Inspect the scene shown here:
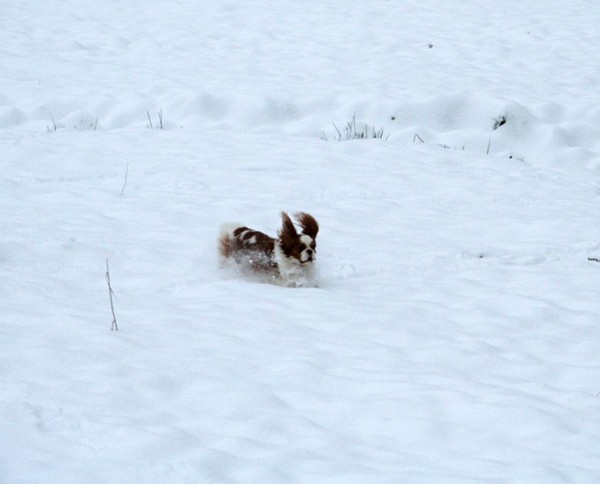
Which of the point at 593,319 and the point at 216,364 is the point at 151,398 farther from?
the point at 593,319

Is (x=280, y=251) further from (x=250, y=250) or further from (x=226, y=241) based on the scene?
(x=226, y=241)

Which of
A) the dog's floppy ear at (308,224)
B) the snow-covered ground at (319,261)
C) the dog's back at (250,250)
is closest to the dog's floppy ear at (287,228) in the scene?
the dog's floppy ear at (308,224)

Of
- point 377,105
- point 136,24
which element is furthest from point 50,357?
point 136,24

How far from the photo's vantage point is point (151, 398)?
3.68 meters

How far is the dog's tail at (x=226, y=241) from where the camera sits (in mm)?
5992

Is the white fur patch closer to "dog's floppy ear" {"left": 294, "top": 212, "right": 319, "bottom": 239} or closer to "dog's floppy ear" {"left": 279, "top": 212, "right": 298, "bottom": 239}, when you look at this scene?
"dog's floppy ear" {"left": 279, "top": 212, "right": 298, "bottom": 239}

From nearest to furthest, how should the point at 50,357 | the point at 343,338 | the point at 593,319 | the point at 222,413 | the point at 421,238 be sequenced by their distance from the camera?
the point at 222,413, the point at 50,357, the point at 343,338, the point at 593,319, the point at 421,238

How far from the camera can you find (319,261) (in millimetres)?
6309

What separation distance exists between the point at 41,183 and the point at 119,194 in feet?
2.71

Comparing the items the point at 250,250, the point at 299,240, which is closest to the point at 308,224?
the point at 299,240

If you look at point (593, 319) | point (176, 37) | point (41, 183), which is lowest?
point (593, 319)

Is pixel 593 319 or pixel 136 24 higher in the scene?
pixel 136 24

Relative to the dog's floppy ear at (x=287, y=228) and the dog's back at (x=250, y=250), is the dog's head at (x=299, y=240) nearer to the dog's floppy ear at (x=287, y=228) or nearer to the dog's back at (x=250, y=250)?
the dog's floppy ear at (x=287, y=228)

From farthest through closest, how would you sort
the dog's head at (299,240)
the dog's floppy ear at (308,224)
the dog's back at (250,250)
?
1. the dog's back at (250,250)
2. the dog's floppy ear at (308,224)
3. the dog's head at (299,240)
